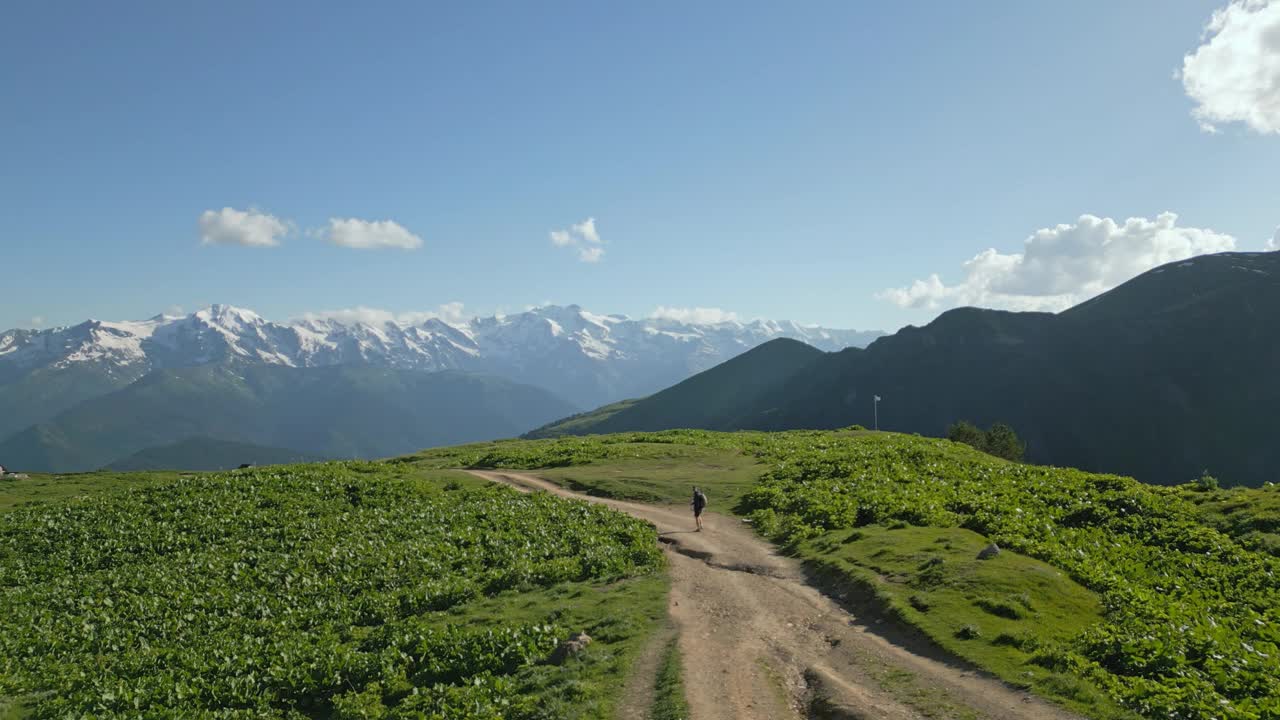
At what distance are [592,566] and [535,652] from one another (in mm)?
9515

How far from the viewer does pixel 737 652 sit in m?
21.9

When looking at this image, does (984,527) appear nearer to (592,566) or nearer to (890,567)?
(890,567)

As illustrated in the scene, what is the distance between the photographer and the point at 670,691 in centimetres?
1878

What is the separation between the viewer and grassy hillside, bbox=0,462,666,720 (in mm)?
20359

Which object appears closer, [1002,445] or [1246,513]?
[1246,513]

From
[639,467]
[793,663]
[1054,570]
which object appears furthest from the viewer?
[639,467]

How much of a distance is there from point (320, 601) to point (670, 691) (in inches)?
709

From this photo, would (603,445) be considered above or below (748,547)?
above

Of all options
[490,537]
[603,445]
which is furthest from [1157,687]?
[603,445]

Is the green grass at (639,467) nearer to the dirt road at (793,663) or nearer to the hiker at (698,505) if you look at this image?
the hiker at (698,505)

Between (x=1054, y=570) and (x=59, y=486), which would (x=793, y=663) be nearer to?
(x=1054, y=570)

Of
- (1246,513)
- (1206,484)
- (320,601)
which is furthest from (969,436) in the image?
(320,601)

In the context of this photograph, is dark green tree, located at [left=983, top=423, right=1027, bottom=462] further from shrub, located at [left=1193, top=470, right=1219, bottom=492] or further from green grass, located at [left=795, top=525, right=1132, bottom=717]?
green grass, located at [left=795, top=525, right=1132, bottom=717]

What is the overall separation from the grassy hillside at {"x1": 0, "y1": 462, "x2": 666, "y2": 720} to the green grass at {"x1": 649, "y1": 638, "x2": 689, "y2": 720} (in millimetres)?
1249
